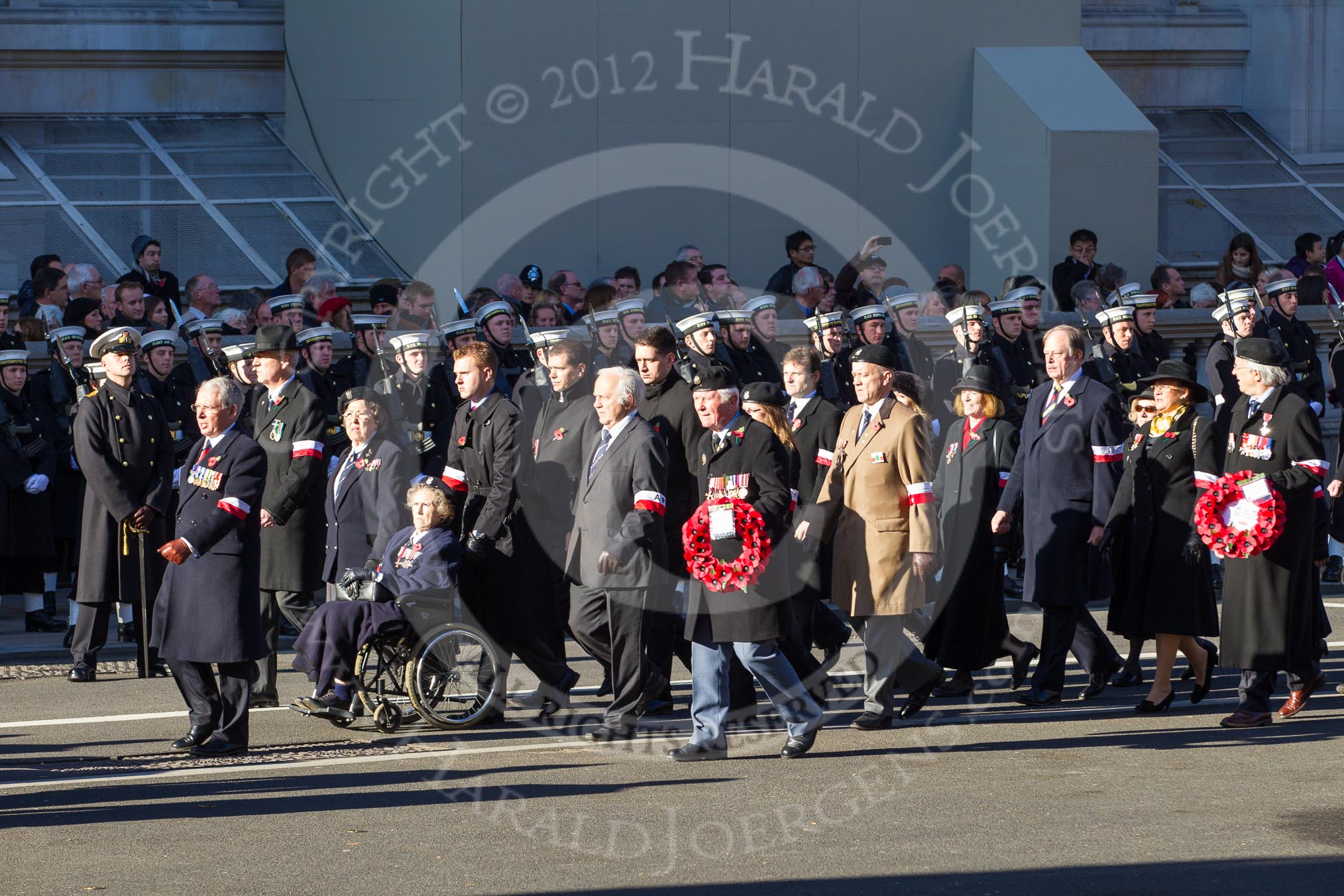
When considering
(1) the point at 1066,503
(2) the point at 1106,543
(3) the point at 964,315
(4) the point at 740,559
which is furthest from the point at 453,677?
(3) the point at 964,315

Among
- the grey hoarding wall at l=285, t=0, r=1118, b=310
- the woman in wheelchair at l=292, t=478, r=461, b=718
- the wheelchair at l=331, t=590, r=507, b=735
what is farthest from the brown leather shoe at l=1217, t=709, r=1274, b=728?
the grey hoarding wall at l=285, t=0, r=1118, b=310

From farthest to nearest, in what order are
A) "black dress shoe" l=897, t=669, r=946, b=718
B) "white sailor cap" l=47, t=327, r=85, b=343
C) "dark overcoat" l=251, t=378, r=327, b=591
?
"white sailor cap" l=47, t=327, r=85, b=343, "dark overcoat" l=251, t=378, r=327, b=591, "black dress shoe" l=897, t=669, r=946, b=718

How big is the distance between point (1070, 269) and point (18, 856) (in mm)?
12831

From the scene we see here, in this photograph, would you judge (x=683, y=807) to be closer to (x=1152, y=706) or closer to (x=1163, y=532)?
(x=1152, y=706)

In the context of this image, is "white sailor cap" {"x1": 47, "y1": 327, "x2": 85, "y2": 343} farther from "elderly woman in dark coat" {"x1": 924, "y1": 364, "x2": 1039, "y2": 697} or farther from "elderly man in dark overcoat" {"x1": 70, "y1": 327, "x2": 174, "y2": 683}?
"elderly woman in dark coat" {"x1": 924, "y1": 364, "x2": 1039, "y2": 697}

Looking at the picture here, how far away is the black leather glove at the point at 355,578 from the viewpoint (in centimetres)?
982

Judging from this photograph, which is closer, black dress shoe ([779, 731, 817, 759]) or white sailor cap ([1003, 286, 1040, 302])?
black dress shoe ([779, 731, 817, 759])

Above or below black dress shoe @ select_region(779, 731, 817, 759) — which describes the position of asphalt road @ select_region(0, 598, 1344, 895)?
below

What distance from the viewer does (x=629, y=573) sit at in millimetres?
9320

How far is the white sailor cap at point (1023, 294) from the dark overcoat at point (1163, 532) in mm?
A: 4613

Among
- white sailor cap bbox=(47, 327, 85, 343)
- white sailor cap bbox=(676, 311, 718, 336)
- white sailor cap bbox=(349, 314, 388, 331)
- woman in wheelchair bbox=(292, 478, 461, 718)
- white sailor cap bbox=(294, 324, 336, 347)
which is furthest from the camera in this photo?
white sailor cap bbox=(349, 314, 388, 331)

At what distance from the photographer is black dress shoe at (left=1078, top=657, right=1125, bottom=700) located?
10.6 meters

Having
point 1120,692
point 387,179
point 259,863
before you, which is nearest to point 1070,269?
point 387,179

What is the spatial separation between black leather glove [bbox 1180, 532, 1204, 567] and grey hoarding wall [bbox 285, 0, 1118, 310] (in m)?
9.74
